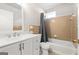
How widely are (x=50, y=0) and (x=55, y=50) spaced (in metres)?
0.58

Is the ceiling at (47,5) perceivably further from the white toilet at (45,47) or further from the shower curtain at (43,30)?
the white toilet at (45,47)

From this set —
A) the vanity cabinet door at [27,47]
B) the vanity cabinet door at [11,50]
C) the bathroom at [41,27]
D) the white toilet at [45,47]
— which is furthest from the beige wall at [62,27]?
the vanity cabinet door at [11,50]

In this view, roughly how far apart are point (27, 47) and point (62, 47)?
0.41 m

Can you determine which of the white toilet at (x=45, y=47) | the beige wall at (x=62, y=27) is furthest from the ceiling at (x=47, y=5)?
the white toilet at (x=45, y=47)

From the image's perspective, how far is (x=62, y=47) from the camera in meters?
1.35

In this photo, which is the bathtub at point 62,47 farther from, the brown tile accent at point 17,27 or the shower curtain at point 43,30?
the brown tile accent at point 17,27

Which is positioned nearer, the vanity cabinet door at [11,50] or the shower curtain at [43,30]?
the vanity cabinet door at [11,50]

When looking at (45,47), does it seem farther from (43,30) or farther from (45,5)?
(45,5)

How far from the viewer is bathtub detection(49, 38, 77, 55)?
4.36 ft

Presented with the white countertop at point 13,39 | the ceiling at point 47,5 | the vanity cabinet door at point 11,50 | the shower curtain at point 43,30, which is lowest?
the vanity cabinet door at point 11,50

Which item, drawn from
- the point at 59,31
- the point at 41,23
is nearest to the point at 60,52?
the point at 59,31

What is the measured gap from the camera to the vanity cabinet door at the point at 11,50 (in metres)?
1.25

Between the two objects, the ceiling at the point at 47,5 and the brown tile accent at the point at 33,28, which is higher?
the ceiling at the point at 47,5

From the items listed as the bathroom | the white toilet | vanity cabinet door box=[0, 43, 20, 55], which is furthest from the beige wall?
vanity cabinet door box=[0, 43, 20, 55]
